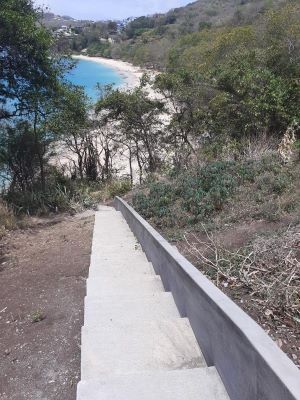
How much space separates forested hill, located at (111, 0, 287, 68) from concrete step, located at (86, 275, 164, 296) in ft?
134

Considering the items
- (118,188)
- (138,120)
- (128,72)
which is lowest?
(118,188)

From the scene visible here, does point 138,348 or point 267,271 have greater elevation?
point 267,271

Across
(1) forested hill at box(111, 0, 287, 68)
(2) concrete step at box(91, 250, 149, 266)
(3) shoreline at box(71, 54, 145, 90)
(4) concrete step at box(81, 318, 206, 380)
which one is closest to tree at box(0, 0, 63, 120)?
(2) concrete step at box(91, 250, 149, 266)

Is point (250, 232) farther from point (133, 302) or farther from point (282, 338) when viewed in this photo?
point (282, 338)

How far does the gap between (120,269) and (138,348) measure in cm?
243

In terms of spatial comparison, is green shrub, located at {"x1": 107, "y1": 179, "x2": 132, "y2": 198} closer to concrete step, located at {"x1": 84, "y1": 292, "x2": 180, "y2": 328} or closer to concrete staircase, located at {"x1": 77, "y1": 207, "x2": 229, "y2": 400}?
concrete staircase, located at {"x1": 77, "y1": 207, "x2": 229, "y2": 400}

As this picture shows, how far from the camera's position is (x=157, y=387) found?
2391mm

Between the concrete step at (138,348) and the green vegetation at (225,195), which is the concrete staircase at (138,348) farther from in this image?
the green vegetation at (225,195)

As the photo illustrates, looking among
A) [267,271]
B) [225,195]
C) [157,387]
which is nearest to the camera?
[157,387]

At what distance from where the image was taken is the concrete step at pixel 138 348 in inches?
109

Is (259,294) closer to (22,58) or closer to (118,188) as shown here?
(22,58)

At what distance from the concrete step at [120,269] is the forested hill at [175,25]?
40264mm

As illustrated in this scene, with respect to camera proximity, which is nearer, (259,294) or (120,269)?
(259,294)

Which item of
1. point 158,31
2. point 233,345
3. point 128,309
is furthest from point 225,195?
point 158,31
